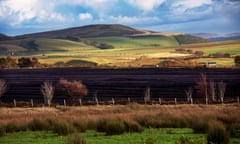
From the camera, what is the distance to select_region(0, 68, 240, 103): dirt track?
5438 centimetres

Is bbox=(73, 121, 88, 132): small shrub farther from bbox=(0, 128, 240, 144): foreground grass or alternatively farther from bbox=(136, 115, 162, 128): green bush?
bbox=(136, 115, 162, 128): green bush

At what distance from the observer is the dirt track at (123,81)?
2141 inches

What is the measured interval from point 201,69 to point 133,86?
16.6m

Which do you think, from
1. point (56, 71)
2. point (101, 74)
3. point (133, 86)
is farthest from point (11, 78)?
point (133, 86)

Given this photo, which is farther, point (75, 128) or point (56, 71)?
point (56, 71)

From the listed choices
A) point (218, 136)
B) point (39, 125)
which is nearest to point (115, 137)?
point (218, 136)

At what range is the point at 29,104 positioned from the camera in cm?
4769

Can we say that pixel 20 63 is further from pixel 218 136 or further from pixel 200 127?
pixel 218 136

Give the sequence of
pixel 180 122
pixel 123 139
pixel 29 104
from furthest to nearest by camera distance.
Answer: pixel 29 104, pixel 180 122, pixel 123 139

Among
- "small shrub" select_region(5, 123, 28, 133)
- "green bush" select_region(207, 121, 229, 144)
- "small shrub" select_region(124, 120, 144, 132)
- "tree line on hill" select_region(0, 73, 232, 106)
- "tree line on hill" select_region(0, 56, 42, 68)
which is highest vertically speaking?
"tree line on hill" select_region(0, 56, 42, 68)

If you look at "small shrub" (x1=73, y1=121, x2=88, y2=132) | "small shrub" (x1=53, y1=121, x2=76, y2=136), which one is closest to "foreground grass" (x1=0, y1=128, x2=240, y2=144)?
"small shrub" (x1=53, y1=121, x2=76, y2=136)

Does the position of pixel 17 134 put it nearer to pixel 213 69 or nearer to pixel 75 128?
pixel 75 128

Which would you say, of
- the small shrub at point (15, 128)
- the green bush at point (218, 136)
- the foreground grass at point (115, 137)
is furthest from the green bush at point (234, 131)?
the small shrub at point (15, 128)

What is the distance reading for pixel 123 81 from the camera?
212 ft
